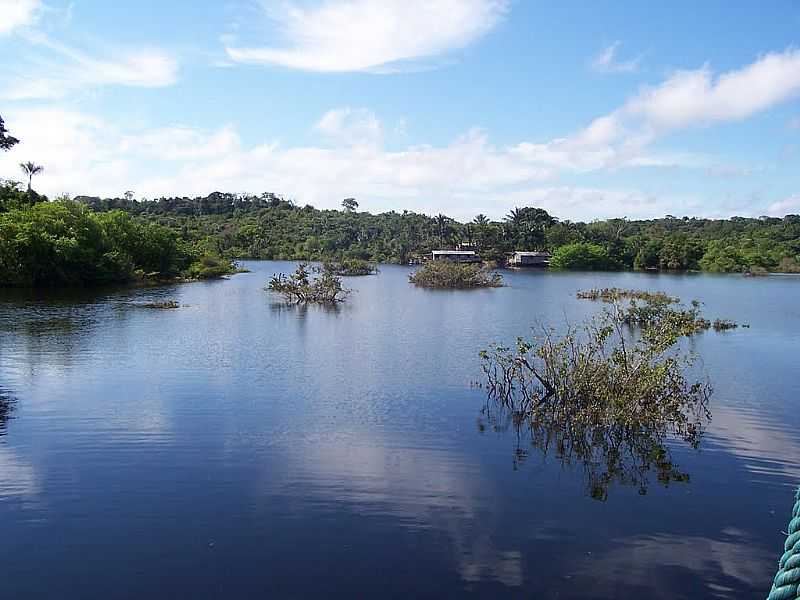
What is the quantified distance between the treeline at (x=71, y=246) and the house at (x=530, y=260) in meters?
49.3

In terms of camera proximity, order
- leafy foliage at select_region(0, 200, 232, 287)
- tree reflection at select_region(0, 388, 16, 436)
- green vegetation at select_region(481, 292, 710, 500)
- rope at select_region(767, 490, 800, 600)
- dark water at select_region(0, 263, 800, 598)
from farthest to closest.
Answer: leafy foliage at select_region(0, 200, 232, 287) < tree reflection at select_region(0, 388, 16, 436) < green vegetation at select_region(481, 292, 710, 500) < dark water at select_region(0, 263, 800, 598) < rope at select_region(767, 490, 800, 600)

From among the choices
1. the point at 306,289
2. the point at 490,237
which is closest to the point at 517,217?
the point at 490,237

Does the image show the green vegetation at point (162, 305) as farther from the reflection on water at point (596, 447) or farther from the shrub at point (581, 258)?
the shrub at point (581, 258)

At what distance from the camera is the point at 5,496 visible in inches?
469

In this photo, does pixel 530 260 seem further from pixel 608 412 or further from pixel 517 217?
pixel 608 412

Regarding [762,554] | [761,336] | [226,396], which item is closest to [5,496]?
[226,396]

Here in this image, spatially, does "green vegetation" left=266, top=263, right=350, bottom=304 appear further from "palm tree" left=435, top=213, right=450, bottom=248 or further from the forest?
"palm tree" left=435, top=213, right=450, bottom=248

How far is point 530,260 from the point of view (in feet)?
322

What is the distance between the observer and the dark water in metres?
9.66

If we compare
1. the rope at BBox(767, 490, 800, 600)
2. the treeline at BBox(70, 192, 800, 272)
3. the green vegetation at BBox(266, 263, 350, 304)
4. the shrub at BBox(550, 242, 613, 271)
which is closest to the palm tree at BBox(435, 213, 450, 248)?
the treeline at BBox(70, 192, 800, 272)

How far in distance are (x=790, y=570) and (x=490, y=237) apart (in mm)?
103555

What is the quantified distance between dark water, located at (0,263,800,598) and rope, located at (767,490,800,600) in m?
8.25

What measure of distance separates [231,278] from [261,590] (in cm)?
6057

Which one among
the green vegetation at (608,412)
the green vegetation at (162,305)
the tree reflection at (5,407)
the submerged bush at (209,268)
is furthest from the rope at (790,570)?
the submerged bush at (209,268)
